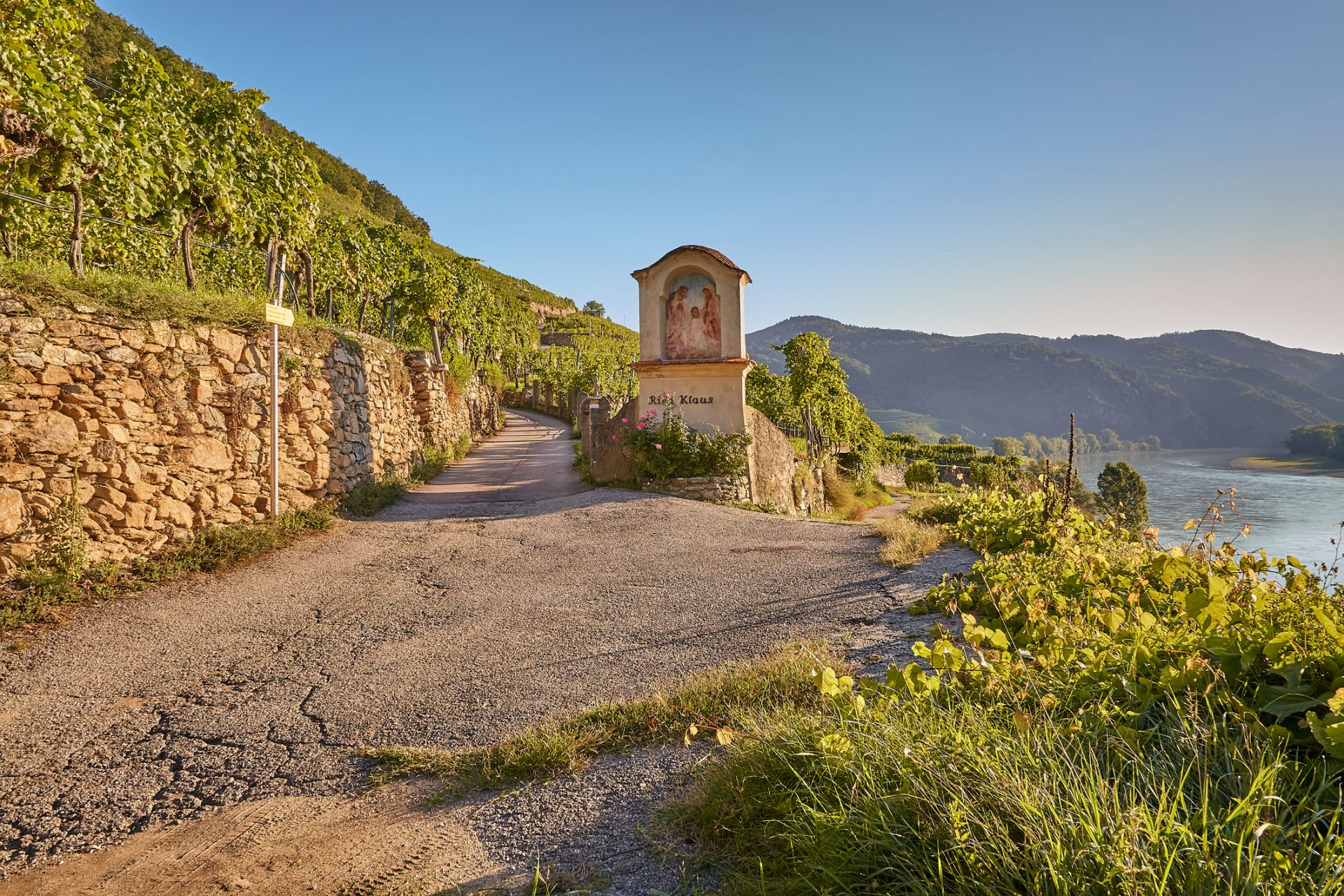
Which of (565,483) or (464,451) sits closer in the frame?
(565,483)

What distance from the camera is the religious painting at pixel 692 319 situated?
12.8m

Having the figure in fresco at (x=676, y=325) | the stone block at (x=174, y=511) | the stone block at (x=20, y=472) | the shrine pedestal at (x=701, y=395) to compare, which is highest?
the figure in fresco at (x=676, y=325)

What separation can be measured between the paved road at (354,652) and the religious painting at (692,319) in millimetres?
4840

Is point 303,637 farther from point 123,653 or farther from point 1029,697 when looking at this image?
point 1029,697

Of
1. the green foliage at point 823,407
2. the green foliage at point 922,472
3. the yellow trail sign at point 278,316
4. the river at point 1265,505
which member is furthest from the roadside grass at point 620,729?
the green foliage at point 922,472

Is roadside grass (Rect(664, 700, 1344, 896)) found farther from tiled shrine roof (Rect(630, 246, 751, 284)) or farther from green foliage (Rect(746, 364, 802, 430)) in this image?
green foliage (Rect(746, 364, 802, 430))

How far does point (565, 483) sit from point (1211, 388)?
647ft

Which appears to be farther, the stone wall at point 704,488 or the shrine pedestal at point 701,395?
the shrine pedestal at point 701,395

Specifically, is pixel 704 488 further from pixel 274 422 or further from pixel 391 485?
pixel 274 422

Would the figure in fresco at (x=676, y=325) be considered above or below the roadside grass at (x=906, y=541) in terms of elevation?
above

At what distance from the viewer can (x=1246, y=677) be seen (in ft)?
7.63

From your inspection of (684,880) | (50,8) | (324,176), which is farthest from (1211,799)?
(324,176)

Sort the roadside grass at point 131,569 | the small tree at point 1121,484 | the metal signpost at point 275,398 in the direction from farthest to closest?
the small tree at point 1121,484 < the metal signpost at point 275,398 < the roadside grass at point 131,569

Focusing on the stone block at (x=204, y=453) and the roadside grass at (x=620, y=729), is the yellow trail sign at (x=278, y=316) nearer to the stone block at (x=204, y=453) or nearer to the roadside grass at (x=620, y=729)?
the stone block at (x=204, y=453)
